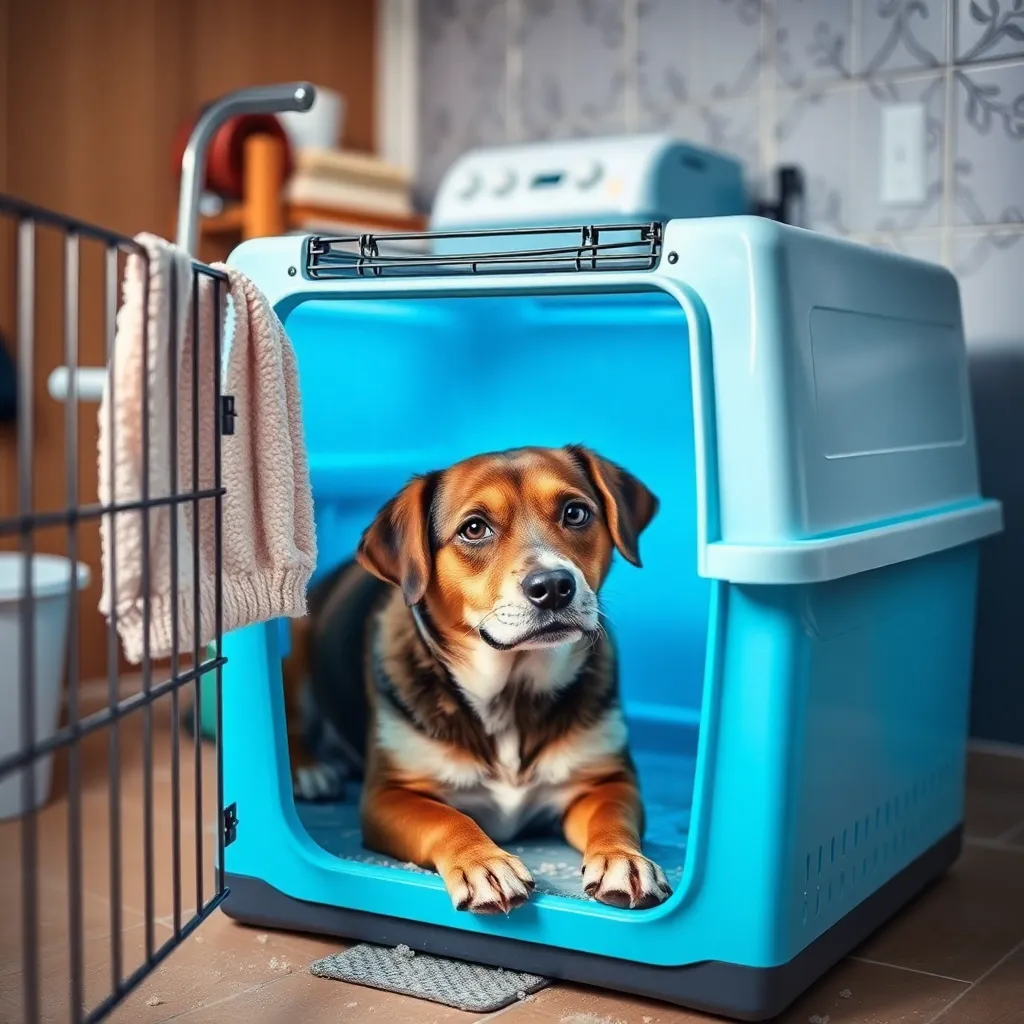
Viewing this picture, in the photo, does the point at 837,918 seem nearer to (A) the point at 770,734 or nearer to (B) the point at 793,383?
(A) the point at 770,734

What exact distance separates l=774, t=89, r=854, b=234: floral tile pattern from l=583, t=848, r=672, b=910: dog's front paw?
1425mm

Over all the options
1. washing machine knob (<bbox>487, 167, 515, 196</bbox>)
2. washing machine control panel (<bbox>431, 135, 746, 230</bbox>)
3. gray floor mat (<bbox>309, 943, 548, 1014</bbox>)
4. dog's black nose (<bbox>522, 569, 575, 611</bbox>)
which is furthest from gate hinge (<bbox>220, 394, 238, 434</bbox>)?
washing machine knob (<bbox>487, 167, 515, 196</bbox>)

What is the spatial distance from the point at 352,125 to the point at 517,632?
1993 millimetres

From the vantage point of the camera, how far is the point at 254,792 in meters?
1.47

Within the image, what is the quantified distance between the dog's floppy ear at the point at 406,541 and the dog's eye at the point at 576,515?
0.16 meters

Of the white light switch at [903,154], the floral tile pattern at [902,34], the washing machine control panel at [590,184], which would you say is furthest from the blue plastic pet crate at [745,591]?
the floral tile pattern at [902,34]

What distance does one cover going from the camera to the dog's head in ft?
4.71

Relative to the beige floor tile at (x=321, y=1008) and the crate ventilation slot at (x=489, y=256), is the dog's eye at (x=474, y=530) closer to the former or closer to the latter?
the crate ventilation slot at (x=489, y=256)

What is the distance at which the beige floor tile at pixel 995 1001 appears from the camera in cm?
130

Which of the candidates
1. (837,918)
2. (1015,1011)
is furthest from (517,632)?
(1015,1011)

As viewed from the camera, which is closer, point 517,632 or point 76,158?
point 517,632

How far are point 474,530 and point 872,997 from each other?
2.10 ft

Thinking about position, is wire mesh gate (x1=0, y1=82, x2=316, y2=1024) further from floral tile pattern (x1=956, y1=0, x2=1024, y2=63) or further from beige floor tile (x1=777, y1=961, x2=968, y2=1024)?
floral tile pattern (x1=956, y1=0, x2=1024, y2=63)

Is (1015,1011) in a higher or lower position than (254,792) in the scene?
lower
